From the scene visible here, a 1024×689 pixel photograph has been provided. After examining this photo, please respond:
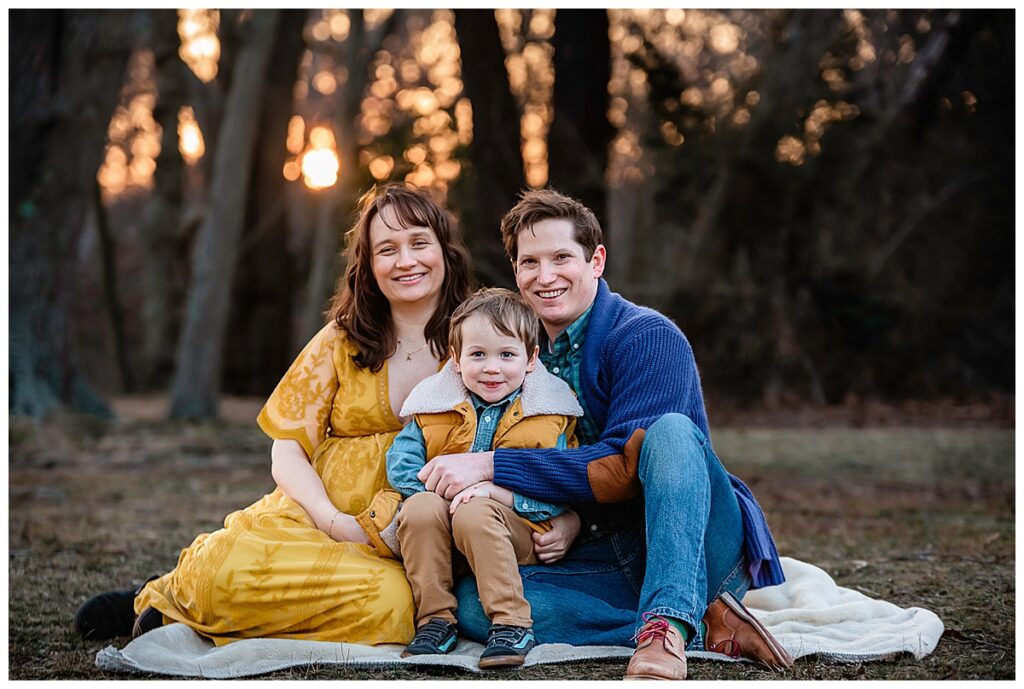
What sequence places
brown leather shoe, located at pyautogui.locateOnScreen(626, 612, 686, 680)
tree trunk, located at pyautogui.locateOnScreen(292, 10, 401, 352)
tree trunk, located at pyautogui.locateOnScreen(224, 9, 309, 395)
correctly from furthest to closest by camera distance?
tree trunk, located at pyautogui.locateOnScreen(224, 9, 309, 395) < tree trunk, located at pyautogui.locateOnScreen(292, 10, 401, 352) < brown leather shoe, located at pyautogui.locateOnScreen(626, 612, 686, 680)

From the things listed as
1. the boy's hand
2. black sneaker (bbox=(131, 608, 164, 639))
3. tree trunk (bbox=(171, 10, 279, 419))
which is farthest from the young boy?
tree trunk (bbox=(171, 10, 279, 419))

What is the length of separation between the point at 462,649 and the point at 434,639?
0.11m

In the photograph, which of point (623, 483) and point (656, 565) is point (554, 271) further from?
point (656, 565)

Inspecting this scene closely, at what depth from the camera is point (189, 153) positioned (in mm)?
22531

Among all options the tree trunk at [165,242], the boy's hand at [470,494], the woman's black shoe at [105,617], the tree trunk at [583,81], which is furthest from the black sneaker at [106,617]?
the tree trunk at [165,242]

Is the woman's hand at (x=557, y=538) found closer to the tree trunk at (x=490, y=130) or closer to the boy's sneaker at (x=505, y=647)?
the boy's sneaker at (x=505, y=647)

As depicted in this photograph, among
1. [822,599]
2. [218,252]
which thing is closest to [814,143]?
[218,252]

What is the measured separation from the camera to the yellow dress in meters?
3.22

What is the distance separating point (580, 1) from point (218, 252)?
242 inches

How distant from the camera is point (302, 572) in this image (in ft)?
10.6

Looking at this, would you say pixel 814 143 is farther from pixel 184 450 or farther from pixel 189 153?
pixel 189 153

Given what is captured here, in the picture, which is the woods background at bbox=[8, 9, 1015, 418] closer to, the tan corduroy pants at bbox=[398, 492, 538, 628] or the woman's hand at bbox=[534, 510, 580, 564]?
the woman's hand at bbox=[534, 510, 580, 564]

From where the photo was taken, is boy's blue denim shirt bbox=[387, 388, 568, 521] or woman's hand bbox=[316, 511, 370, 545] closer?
boy's blue denim shirt bbox=[387, 388, 568, 521]

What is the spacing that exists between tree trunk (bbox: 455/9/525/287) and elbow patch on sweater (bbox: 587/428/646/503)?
216 inches
